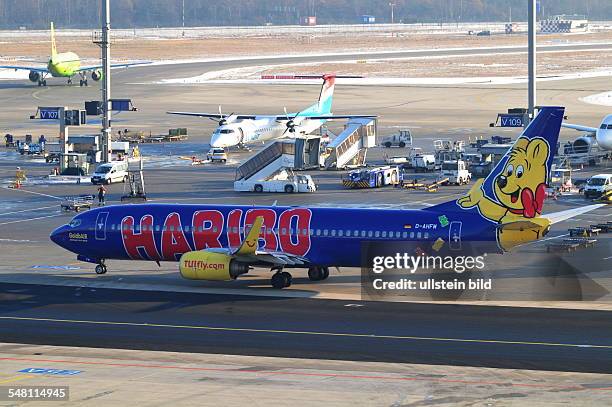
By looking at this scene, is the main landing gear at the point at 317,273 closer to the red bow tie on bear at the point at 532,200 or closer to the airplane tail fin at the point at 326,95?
the red bow tie on bear at the point at 532,200

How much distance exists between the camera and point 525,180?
177 feet

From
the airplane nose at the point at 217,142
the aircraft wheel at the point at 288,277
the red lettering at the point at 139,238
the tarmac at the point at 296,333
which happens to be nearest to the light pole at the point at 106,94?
the airplane nose at the point at 217,142

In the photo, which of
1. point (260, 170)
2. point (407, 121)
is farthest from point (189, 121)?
point (260, 170)

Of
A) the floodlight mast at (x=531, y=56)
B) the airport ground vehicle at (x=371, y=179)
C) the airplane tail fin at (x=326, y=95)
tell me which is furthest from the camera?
the airplane tail fin at (x=326, y=95)

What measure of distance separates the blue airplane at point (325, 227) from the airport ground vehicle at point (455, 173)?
132 feet

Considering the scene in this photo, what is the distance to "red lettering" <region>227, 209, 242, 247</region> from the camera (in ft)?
186

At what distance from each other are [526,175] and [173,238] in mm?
16853

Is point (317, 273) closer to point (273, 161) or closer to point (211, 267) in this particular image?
point (211, 267)

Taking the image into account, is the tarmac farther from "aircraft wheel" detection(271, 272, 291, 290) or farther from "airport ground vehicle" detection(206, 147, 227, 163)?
"airport ground vehicle" detection(206, 147, 227, 163)

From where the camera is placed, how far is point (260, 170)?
3703 inches

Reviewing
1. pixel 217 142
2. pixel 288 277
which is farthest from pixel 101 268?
pixel 217 142

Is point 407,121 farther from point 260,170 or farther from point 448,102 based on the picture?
point 260,170

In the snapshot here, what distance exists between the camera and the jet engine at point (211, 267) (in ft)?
180

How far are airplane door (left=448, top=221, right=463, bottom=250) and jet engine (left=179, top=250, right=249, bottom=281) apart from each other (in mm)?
9283
